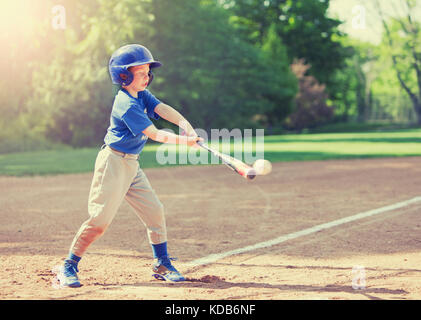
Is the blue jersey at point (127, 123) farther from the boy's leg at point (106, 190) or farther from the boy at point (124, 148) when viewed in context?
the boy's leg at point (106, 190)

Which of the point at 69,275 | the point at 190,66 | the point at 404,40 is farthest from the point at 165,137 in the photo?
the point at 404,40

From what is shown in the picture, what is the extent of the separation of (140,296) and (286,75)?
131ft

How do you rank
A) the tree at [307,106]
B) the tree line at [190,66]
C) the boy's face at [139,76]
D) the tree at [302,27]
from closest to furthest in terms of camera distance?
the boy's face at [139,76]
the tree line at [190,66]
the tree at [307,106]
the tree at [302,27]

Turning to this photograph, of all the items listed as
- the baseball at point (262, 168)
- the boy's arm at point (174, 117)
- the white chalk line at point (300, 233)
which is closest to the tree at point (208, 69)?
the white chalk line at point (300, 233)

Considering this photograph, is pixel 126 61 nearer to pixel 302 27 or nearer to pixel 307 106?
pixel 307 106

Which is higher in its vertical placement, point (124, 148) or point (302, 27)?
point (302, 27)

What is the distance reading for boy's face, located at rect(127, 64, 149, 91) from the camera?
414 centimetres

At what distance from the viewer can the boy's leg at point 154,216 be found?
172 inches

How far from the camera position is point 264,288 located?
4027mm

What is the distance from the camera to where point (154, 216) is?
442 centimetres

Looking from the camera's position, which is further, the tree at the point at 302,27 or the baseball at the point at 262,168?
the tree at the point at 302,27

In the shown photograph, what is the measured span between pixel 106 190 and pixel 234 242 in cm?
206

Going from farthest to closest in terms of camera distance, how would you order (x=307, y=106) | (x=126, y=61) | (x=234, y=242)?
(x=307, y=106), (x=234, y=242), (x=126, y=61)

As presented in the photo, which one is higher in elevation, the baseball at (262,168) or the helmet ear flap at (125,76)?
the helmet ear flap at (125,76)
